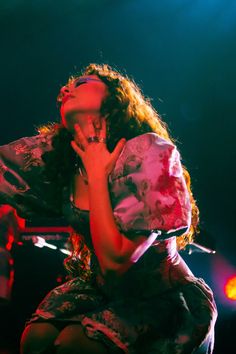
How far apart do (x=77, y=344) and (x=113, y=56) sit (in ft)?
10.7

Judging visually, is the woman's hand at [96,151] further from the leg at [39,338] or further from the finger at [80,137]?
the leg at [39,338]

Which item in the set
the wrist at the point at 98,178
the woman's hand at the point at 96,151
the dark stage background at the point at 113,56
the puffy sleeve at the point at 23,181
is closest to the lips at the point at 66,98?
the woman's hand at the point at 96,151

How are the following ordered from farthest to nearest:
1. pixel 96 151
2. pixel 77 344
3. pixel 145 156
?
pixel 96 151 < pixel 145 156 < pixel 77 344

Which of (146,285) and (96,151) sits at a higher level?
(96,151)

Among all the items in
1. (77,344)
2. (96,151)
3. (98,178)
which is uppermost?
(96,151)

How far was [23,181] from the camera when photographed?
1607 millimetres

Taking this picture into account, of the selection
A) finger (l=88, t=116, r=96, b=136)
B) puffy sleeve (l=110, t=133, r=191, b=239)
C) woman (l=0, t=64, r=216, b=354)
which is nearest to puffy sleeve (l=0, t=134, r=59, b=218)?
woman (l=0, t=64, r=216, b=354)

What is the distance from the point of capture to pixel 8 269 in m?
1.28

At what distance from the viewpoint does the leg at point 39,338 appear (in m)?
1.29

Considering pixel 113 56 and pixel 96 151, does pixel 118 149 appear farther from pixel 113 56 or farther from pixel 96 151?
pixel 113 56

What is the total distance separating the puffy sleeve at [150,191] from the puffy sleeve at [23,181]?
393 mm

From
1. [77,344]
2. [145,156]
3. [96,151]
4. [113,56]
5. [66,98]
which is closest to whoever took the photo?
[77,344]

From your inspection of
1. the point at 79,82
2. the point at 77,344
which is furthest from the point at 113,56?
the point at 77,344

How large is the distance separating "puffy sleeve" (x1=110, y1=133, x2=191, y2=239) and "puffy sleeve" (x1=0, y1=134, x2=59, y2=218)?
1.29 feet
